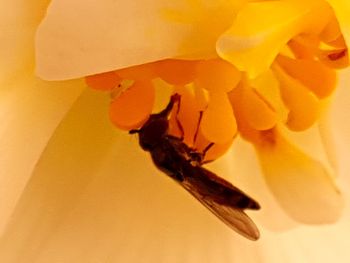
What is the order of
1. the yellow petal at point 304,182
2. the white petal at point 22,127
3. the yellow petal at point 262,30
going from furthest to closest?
the yellow petal at point 304,182 < the white petal at point 22,127 < the yellow petal at point 262,30

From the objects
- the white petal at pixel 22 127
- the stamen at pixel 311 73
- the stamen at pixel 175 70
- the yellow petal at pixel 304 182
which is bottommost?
the yellow petal at pixel 304 182

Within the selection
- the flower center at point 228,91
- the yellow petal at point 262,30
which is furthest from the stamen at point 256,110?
the yellow petal at point 262,30

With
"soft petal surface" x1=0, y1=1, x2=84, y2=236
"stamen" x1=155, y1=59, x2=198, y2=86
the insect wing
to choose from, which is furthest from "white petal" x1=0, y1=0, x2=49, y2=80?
the insect wing

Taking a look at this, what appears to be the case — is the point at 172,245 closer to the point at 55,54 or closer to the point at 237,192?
the point at 237,192

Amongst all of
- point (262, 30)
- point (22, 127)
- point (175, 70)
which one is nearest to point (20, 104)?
point (22, 127)

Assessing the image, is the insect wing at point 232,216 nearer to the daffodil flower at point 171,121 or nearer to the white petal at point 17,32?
the daffodil flower at point 171,121

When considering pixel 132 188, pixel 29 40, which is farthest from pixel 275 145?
pixel 29 40
